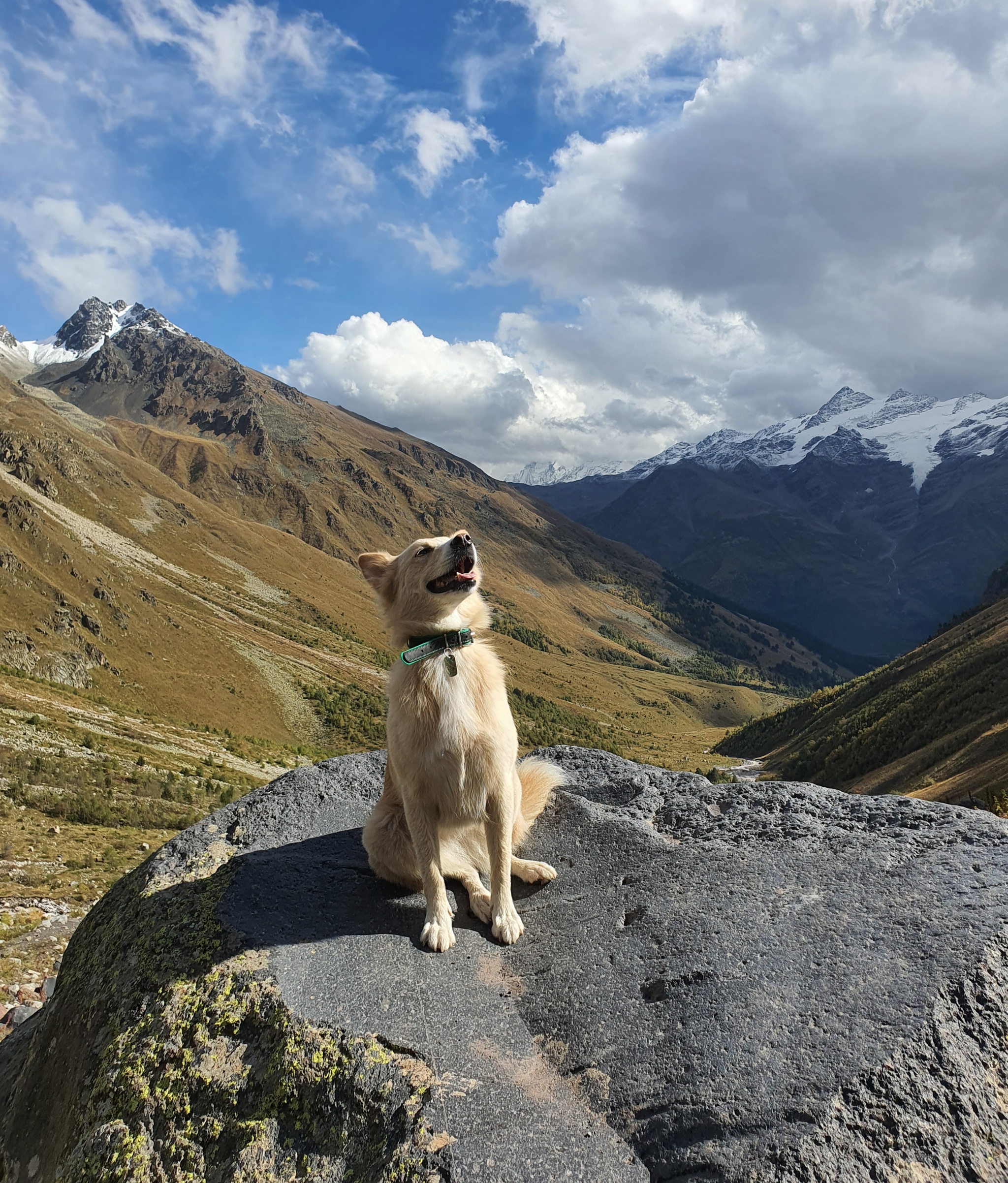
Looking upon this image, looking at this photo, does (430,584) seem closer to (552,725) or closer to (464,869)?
(464,869)

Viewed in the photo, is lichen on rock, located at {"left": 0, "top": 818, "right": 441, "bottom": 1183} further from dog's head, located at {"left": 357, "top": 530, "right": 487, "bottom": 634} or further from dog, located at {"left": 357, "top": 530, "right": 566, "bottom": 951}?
dog's head, located at {"left": 357, "top": 530, "right": 487, "bottom": 634}

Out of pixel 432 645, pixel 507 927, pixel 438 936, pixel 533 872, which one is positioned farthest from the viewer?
pixel 533 872

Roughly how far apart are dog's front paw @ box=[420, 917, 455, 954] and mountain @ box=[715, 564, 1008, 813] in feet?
25.2

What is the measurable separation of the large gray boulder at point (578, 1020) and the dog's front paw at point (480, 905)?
23 centimetres

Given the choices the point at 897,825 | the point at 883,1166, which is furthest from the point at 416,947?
the point at 897,825

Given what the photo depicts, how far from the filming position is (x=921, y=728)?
61531 mm

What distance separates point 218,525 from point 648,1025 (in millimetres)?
204967

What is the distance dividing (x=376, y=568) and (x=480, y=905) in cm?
362

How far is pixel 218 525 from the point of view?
190 metres

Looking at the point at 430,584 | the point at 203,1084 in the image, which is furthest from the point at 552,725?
the point at 203,1084

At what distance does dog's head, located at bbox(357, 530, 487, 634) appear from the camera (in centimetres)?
640

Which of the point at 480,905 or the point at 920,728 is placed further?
the point at 920,728

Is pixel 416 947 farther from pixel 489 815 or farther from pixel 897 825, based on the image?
pixel 897 825

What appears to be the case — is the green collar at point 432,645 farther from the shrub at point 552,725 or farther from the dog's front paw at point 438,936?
the shrub at point 552,725
